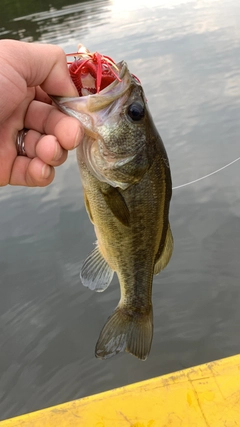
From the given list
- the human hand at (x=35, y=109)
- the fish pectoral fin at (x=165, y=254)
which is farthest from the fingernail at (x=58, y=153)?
the fish pectoral fin at (x=165, y=254)

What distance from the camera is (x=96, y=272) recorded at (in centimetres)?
209

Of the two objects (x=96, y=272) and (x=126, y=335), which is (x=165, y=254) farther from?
(x=126, y=335)

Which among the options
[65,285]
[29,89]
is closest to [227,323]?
[65,285]

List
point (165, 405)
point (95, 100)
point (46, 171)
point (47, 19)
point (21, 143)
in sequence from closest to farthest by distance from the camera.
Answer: point (95, 100), point (46, 171), point (21, 143), point (165, 405), point (47, 19)

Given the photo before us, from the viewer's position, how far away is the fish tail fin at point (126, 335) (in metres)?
2.07

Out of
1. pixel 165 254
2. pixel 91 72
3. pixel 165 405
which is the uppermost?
pixel 91 72

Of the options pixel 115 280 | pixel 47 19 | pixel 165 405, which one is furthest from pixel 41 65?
pixel 47 19

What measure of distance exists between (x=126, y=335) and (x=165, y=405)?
28.2 inches

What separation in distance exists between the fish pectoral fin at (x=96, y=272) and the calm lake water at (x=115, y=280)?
2.16 meters

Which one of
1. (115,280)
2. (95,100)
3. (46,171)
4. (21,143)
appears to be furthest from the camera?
(115,280)

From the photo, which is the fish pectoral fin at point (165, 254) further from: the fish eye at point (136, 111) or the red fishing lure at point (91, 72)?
the red fishing lure at point (91, 72)

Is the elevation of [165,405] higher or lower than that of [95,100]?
lower

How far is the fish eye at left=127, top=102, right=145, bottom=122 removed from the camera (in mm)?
1709

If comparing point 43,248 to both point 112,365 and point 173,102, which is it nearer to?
point 112,365
